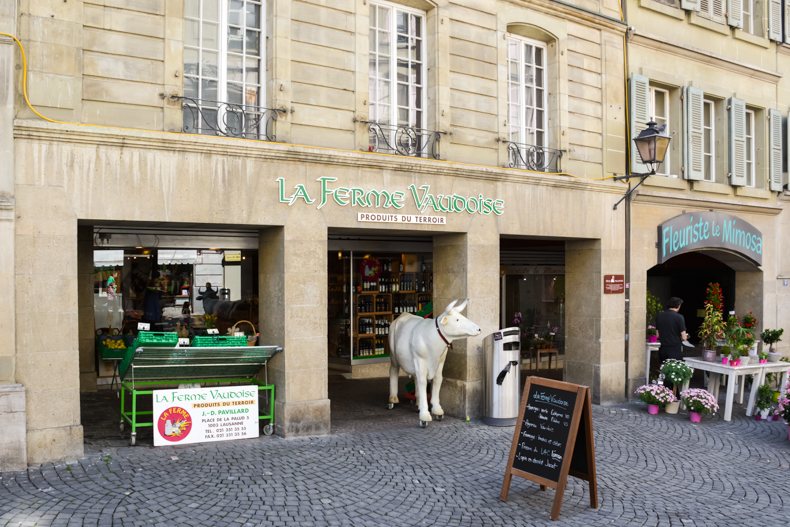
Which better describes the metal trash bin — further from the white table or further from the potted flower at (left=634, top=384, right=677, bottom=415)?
the white table

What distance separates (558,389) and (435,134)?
187 inches

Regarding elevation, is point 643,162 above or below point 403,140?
below

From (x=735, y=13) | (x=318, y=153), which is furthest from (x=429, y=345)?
(x=735, y=13)

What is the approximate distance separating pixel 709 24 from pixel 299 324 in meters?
10.6

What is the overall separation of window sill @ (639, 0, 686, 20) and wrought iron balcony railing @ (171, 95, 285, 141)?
784cm

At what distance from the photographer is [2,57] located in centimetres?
718

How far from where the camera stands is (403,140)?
1005cm

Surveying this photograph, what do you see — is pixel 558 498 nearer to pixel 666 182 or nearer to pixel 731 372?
pixel 731 372

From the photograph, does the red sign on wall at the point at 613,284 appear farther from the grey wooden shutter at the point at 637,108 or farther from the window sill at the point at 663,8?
the window sill at the point at 663,8

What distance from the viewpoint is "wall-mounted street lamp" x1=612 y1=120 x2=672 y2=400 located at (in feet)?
35.5

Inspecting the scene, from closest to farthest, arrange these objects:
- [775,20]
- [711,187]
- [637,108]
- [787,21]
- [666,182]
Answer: [637,108] < [666,182] < [711,187] < [775,20] < [787,21]

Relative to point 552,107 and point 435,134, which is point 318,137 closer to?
point 435,134

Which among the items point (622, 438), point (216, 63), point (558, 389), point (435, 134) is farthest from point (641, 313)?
point (216, 63)

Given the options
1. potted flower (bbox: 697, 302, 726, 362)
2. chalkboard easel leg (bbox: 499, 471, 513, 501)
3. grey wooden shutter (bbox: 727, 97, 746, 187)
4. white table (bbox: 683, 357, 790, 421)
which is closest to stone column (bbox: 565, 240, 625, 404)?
white table (bbox: 683, 357, 790, 421)
